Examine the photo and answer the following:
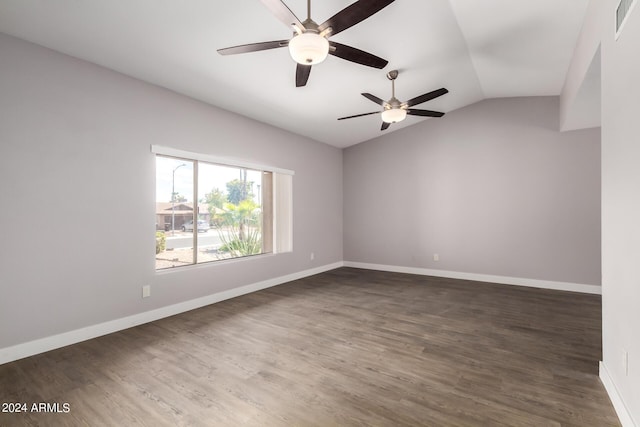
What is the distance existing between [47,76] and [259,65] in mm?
1943

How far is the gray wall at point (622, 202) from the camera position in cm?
154

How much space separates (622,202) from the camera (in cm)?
174

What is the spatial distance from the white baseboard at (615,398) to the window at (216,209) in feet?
13.6

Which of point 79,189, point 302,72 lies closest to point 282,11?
point 302,72

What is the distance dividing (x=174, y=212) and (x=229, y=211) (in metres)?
0.91

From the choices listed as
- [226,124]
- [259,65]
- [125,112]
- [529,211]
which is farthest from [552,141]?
[125,112]

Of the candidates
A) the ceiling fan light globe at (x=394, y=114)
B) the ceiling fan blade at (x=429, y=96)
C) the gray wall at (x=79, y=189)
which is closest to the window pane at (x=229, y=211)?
the gray wall at (x=79, y=189)

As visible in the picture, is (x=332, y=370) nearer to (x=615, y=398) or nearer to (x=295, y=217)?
(x=615, y=398)

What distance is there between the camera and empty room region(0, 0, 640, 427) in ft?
6.30

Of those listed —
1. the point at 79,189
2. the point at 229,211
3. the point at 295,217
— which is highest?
the point at 79,189

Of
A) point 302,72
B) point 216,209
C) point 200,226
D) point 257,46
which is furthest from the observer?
point 216,209

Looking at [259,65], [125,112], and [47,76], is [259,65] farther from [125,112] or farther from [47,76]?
[47,76]

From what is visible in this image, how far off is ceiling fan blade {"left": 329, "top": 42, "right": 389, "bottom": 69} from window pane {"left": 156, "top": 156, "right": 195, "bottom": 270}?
2508mm

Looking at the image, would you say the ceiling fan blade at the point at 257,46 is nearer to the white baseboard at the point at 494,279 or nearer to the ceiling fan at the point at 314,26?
the ceiling fan at the point at 314,26
